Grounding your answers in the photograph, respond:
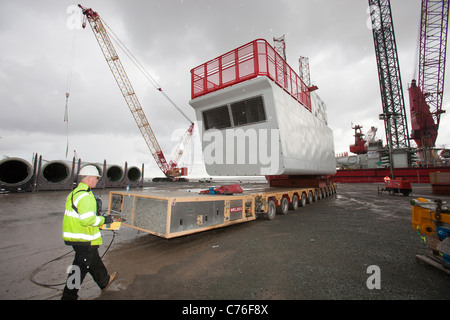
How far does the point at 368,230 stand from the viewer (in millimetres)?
5801

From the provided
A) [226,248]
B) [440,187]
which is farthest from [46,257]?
[440,187]

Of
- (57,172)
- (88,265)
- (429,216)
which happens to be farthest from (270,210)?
(57,172)

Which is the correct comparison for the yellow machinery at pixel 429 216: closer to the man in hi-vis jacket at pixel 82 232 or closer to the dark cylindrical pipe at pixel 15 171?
the man in hi-vis jacket at pixel 82 232

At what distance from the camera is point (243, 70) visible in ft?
22.8

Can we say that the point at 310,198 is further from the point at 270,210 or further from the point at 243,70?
the point at 243,70

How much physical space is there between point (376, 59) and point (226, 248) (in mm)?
42980

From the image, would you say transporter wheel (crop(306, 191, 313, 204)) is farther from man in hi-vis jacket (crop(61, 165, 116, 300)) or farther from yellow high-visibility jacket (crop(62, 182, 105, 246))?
yellow high-visibility jacket (crop(62, 182, 105, 246))

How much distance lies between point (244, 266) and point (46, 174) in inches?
1027

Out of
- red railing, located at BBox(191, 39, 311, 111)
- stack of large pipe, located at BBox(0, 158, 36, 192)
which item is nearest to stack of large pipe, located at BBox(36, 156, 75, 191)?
stack of large pipe, located at BBox(0, 158, 36, 192)

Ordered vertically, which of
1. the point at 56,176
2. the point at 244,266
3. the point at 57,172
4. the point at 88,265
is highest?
the point at 57,172

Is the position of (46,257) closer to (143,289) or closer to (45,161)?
(143,289)

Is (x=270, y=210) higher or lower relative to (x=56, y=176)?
lower

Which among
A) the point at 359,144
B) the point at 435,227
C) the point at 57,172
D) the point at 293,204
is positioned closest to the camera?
the point at 435,227

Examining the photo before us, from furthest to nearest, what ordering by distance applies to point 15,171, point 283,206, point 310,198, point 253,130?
point 15,171
point 310,198
point 283,206
point 253,130
